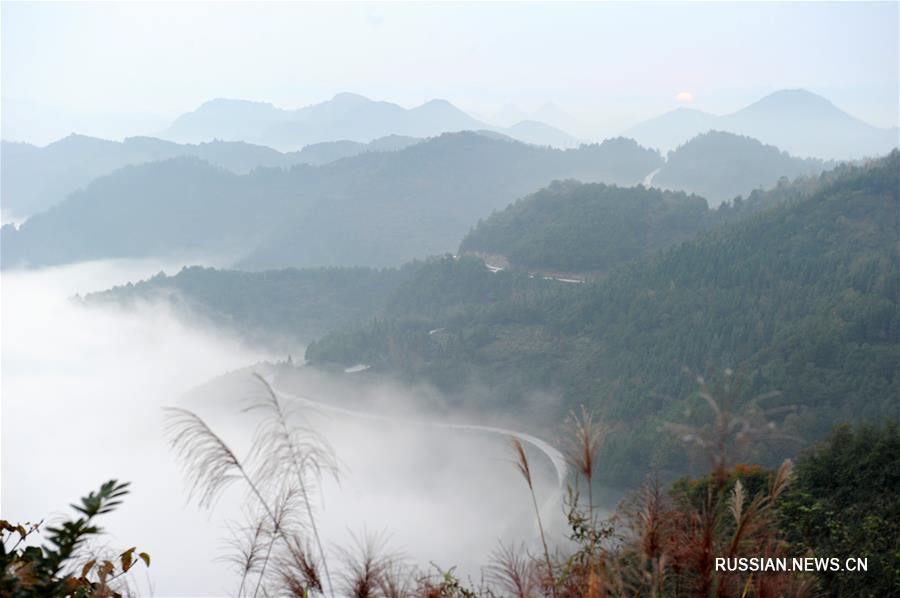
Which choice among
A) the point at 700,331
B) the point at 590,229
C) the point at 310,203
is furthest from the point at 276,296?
the point at 310,203

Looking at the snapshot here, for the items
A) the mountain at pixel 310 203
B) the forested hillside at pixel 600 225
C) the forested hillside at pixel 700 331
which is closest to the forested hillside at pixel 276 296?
the forested hillside at pixel 600 225

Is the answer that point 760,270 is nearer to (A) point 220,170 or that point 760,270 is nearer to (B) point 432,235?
(B) point 432,235

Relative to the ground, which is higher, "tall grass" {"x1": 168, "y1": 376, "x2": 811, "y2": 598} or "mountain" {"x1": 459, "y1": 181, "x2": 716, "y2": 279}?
"mountain" {"x1": 459, "y1": 181, "x2": 716, "y2": 279}

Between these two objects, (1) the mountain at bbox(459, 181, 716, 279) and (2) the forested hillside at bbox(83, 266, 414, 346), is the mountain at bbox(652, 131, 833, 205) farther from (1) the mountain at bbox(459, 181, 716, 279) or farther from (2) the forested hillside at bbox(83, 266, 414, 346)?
(2) the forested hillside at bbox(83, 266, 414, 346)

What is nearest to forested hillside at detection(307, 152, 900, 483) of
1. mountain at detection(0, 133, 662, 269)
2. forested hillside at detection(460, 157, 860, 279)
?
forested hillside at detection(460, 157, 860, 279)

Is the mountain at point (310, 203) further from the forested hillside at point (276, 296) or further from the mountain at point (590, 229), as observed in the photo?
the mountain at point (590, 229)

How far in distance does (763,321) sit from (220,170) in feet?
485

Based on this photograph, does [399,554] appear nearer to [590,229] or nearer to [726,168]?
[590,229]

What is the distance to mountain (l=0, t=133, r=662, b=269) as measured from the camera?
429 ft

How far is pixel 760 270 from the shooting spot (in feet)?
153

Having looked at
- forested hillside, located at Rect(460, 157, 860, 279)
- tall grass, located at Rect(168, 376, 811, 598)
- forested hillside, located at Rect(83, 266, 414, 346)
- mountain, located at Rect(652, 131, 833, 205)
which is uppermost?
mountain, located at Rect(652, 131, 833, 205)

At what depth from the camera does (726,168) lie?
118625 mm

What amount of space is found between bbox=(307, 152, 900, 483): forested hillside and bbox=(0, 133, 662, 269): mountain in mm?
69726

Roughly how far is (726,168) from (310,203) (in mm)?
71231
